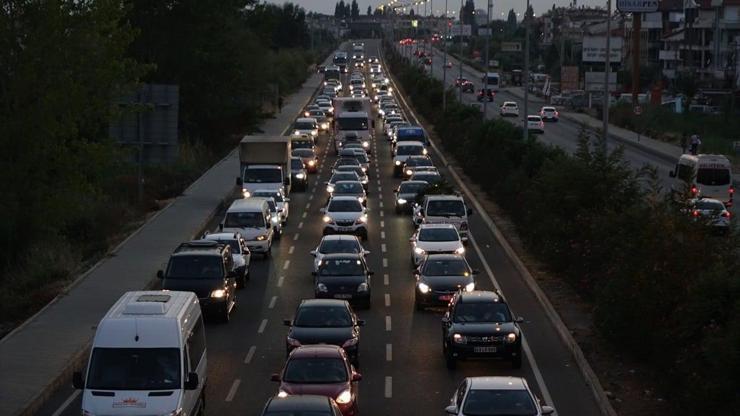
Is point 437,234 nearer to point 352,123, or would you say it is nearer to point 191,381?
point 191,381

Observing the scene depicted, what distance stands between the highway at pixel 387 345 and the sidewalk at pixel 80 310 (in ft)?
1.96

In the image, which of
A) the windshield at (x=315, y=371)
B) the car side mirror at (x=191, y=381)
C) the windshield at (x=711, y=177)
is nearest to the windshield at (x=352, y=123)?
the windshield at (x=711, y=177)

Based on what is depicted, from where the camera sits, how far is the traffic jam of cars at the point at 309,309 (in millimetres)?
18172

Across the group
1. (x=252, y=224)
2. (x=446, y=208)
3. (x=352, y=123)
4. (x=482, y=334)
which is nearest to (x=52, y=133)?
(x=252, y=224)

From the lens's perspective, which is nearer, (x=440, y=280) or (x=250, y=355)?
(x=250, y=355)

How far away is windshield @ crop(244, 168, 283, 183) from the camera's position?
5162cm

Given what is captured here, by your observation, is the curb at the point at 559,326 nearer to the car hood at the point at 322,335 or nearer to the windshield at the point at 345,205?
the car hood at the point at 322,335

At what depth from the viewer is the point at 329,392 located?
64.4 feet

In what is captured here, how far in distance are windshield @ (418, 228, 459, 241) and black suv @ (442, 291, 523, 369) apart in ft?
40.1

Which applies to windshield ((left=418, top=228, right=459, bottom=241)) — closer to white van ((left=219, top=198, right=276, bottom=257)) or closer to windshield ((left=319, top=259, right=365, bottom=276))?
white van ((left=219, top=198, right=276, bottom=257))

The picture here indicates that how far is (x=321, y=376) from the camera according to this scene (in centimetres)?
2006

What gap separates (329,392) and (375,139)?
71.1m

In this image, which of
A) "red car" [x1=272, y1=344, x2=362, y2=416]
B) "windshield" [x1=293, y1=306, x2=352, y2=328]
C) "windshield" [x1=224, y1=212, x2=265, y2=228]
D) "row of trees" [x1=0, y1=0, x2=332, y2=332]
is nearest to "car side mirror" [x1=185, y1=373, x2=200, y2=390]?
"red car" [x1=272, y1=344, x2=362, y2=416]

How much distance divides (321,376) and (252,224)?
66.1ft
